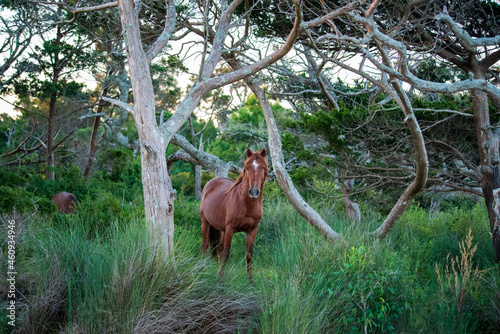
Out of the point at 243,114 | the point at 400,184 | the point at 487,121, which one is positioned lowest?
the point at 400,184

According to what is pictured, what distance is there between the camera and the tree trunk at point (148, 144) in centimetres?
538

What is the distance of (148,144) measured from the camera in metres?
5.34

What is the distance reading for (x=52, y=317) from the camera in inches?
147

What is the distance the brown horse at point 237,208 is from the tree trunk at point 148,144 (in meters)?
1.12

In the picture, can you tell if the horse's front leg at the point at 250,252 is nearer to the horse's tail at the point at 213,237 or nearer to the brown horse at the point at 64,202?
the horse's tail at the point at 213,237

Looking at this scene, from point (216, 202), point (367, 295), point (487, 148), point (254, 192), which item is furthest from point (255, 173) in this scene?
point (487, 148)

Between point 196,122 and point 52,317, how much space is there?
3088 cm

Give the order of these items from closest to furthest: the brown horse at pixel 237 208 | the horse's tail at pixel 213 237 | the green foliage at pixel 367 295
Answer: the green foliage at pixel 367 295
the brown horse at pixel 237 208
the horse's tail at pixel 213 237

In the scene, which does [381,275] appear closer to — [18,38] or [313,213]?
[313,213]

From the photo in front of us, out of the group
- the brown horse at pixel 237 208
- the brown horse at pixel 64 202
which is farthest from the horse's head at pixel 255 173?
the brown horse at pixel 64 202

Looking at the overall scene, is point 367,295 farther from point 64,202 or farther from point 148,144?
point 64,202

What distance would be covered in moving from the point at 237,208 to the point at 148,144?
1773 millimetres

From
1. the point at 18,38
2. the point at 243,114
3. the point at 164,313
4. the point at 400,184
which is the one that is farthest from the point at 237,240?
the point at 243,114

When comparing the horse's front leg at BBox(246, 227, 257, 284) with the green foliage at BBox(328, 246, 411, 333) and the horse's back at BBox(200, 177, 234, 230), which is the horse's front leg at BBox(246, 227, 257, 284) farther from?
the green foliage at BBox(328, 246, 411, 333)
